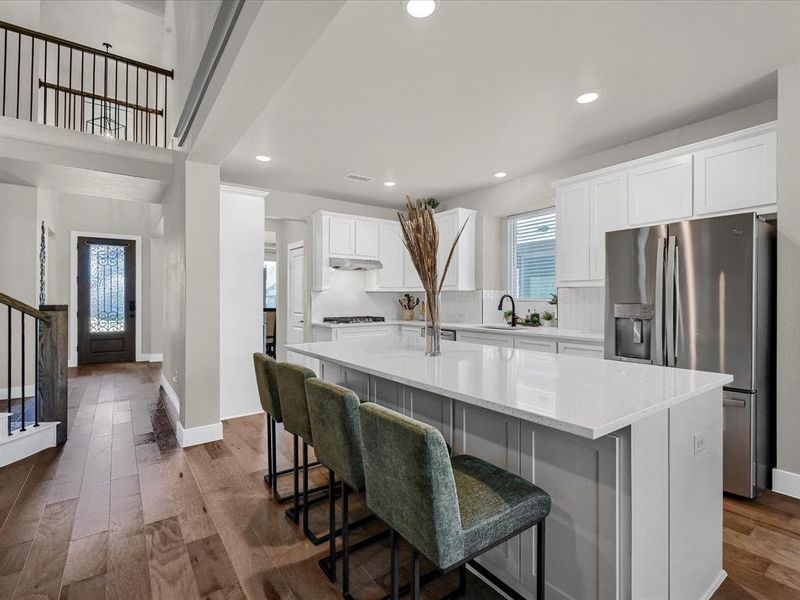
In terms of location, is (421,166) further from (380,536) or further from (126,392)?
(126,392)

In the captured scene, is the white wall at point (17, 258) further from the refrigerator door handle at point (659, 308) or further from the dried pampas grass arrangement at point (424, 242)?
the refrigerator door handle at point (659, 308)

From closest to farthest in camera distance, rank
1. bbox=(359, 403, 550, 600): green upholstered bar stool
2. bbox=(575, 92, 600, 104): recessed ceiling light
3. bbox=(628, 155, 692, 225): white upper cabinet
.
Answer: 1. bbox=(359, 403, 550, 600): green upholstered bar stool
2. bbox=(575, 92, 600, 104): recessed ceiling light
3. bbox=(628, 155, 692, 225): white upper cabinet

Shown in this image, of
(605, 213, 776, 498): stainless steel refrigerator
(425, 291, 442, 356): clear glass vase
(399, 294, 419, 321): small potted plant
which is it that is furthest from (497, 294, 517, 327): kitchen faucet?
(425, 291, 442, 356): clear glass vase

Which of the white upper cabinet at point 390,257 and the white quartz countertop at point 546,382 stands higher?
the white upper cabinet at point 390,257

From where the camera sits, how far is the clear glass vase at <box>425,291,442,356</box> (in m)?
2.25

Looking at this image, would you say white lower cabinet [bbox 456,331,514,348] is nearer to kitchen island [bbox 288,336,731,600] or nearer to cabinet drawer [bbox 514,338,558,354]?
cabinet drawer [bbox 514,338,558,354]

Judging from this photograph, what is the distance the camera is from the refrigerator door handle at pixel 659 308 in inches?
113

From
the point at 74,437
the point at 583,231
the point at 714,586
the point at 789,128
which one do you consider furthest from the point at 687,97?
the point at 74,437

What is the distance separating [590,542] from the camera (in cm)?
137

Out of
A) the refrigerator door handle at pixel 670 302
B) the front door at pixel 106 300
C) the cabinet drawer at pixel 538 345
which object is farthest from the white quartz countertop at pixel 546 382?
the front door at pixel 106 300

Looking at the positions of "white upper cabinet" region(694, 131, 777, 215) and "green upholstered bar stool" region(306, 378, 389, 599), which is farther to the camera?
"white upper cabinet" region(694, 131, 777, 215)

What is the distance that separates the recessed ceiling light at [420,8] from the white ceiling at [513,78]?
4cm

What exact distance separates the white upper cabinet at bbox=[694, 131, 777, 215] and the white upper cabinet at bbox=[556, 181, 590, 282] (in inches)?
36.0

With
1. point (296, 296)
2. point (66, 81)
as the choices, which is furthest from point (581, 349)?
point (66, 81)
